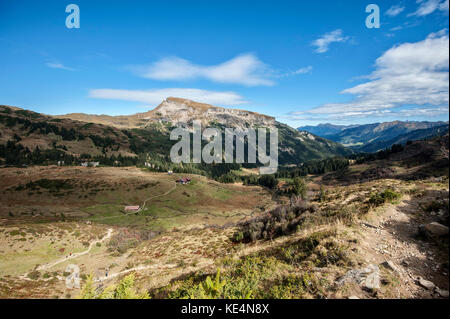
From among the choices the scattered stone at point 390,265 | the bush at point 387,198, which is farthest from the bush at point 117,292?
the bush at point 387,198

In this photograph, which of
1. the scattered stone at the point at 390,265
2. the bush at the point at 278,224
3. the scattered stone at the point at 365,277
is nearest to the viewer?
the scattered stone at the point at 365,277

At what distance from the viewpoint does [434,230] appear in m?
9.17

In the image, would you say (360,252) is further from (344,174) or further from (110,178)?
(344,174)

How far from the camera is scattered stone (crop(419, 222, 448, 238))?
8.96 m

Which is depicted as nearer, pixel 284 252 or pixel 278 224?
pixel 284 252

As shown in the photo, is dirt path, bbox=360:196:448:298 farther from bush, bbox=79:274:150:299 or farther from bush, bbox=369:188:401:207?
bush, bbox=79:274:150:299

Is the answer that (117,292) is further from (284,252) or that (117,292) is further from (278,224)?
(278,224)

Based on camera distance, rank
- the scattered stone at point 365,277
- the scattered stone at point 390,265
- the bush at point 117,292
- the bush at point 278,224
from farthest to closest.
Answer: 1. the bush at point 278,224
2. the scattered stone at point 390,265
3. the scattered stone at point 365,277
4. the bush at point 117,292

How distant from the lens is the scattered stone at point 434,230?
896 centimetres

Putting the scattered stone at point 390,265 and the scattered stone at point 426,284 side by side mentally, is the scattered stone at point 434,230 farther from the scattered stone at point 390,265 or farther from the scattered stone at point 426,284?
the scattered stone at point 426,284

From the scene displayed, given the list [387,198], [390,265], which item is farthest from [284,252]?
[387,198]

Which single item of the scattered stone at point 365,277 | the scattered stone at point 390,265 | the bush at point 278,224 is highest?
the scattered stone at point 390,265

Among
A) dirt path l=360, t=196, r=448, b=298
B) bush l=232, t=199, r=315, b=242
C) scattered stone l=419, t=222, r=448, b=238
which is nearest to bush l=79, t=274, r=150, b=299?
dirt path l=360, t=196, r=448, b=298
